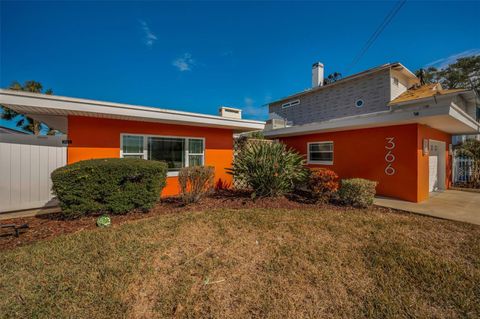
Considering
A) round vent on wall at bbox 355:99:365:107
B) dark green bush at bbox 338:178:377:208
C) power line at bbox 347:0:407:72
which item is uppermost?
power line at bbox 347:0:407:72

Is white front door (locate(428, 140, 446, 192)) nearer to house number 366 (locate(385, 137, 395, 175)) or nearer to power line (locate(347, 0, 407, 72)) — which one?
house number 366 (locate(385, 137, 395, 175))

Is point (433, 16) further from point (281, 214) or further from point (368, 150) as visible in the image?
point (281, 214)

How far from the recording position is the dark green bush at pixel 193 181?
560 cm

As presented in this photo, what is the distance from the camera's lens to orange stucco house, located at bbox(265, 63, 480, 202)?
662 cm

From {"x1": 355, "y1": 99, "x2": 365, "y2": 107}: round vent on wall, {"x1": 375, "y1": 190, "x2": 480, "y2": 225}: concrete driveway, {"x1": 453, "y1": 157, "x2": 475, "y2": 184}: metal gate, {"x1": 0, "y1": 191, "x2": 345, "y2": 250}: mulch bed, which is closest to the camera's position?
{"x1": 0, "y1": 191, "x2": 345, "y2": 250}: mulch bed

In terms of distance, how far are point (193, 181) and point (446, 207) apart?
26.8 ft

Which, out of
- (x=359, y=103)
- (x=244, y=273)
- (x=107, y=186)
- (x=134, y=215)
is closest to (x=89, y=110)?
(x=107, y=186)

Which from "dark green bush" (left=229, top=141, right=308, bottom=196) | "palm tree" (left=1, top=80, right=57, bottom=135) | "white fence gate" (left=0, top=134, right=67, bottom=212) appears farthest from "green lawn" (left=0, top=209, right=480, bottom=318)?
"palm tree" (left=1, top=80, right=57, bottom=135)

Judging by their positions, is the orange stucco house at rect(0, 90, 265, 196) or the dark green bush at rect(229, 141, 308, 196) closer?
the orange stucco house at rect(0, 90, 265, 196)

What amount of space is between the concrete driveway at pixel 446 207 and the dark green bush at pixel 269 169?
10.1ft

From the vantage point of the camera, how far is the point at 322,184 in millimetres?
6230

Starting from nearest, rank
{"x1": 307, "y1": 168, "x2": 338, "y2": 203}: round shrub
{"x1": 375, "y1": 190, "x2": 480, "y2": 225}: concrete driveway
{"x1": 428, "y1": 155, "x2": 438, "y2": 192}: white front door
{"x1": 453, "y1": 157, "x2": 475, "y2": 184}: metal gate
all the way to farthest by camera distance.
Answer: {"x1": 375, "y1": 190, "x2": 480, "y2": 225}: concrete driveway → {"x1": 307, "y1": 168, "x2": 338, "y2": 203}: round shrub → {"x1": 428, "y1": 155, "x2": 438, "y2": 192}: white front door → {"x1": 453, "y1": 157, "x2": 475, "y2": 184}: metal gate

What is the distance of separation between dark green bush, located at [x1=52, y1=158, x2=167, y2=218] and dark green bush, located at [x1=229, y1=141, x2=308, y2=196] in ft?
9.13

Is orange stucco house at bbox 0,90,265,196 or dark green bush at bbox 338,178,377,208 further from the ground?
orange stucco house at bbox 0,90,265,196
